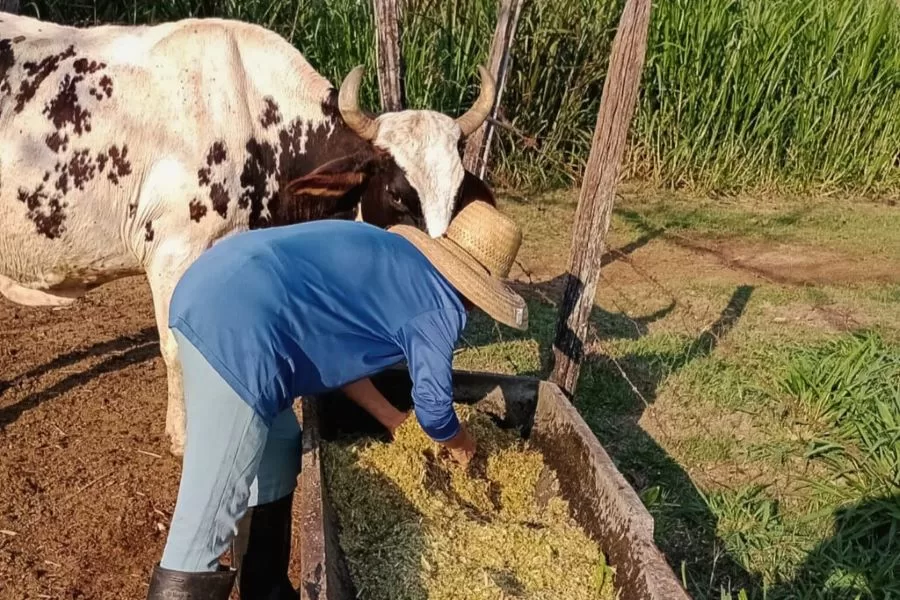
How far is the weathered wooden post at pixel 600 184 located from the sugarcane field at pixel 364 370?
1 centimetres

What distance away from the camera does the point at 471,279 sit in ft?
8.64

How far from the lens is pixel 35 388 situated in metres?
4.65

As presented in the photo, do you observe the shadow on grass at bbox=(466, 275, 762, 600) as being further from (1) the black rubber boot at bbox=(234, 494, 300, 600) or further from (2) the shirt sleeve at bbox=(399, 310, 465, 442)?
(1) the black rubber boot at bbox=(234, 494, 300, 600)

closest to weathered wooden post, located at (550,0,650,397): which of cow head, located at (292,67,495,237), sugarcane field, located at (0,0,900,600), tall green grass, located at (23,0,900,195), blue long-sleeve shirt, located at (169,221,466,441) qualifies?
sugarcane field, located at (0,0,900,600)

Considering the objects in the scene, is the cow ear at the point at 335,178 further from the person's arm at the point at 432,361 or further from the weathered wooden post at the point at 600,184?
the person's arm at the point at 432,361

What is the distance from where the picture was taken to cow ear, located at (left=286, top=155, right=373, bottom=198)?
12.8ft

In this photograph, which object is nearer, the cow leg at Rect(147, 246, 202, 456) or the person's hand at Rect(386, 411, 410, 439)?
the person's hand at Rect(386, 411, 410, 439)

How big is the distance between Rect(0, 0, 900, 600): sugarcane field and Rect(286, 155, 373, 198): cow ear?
14mm

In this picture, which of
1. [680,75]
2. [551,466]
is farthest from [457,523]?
[680,75]

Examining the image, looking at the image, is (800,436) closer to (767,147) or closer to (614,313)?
(614,313)

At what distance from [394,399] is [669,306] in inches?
128

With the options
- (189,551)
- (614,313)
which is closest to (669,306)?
(614,313)

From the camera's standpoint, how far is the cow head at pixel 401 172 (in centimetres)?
383

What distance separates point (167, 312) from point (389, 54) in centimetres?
180
